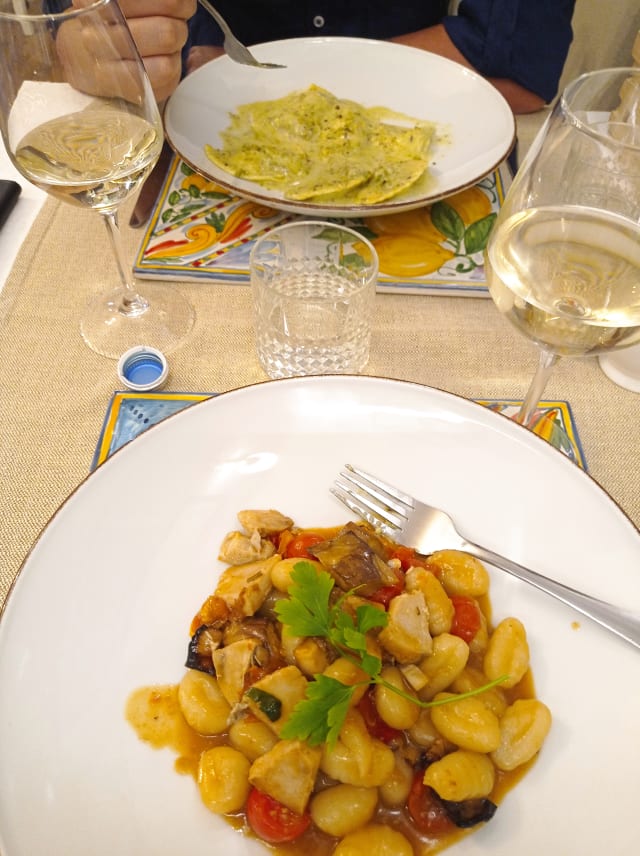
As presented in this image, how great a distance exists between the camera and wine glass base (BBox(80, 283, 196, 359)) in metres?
1.27

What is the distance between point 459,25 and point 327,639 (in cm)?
201

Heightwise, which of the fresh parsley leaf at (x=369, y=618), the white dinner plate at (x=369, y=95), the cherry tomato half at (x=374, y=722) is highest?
the white dinner plate at (x=369, y=95)

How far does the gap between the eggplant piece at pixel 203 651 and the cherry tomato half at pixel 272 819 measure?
149mm

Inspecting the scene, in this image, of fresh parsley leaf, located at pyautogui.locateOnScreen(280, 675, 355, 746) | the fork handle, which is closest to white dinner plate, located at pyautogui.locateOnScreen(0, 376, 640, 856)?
the fork handle

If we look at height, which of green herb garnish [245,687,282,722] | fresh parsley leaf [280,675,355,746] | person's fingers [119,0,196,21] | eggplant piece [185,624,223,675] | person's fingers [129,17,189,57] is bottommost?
eggplant piece [185,624,223,675]

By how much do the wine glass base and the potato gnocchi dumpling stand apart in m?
0.54

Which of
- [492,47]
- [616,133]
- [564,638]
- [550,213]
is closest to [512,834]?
[564,638]

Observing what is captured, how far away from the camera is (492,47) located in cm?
199

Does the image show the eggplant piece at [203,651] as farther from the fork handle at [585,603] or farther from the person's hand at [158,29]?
the person's hand at [158,29]

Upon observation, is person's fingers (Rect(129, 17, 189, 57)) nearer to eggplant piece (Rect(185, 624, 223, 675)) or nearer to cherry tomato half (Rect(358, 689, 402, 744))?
eggplant piece (Rect(185, 624, 223, 675))

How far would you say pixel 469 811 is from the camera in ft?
2.22

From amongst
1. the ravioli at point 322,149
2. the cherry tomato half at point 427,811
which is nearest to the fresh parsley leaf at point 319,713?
the cherry tomato half at point 427,811

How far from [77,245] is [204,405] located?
2.41 ft

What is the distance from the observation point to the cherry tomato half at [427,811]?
27.4 inches
